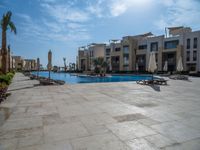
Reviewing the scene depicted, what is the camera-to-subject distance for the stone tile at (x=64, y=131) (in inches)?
134

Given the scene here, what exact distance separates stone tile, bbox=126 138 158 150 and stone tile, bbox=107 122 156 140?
0.57 feet

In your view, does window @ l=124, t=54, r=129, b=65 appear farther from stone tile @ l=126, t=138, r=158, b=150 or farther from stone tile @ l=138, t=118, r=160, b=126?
stone tile @ l=126, t=138, r=158, b=150

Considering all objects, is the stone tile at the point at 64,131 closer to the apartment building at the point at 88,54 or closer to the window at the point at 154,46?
the window at the point at 154,46

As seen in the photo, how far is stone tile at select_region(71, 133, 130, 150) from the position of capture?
9.84ft

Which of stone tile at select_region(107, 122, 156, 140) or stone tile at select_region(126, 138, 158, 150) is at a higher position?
Result: stone tile at select_region(107, 122, 156, 140)

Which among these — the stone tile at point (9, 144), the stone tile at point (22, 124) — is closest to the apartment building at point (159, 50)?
the stone tile at point (22, 124)

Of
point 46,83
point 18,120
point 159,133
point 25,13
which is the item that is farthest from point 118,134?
point 25,13

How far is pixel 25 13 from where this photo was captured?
14.0 metres

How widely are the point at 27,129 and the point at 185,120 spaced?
4190 millimetres

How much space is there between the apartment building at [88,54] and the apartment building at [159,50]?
5133 millimetres

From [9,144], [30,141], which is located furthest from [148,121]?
[9,144]

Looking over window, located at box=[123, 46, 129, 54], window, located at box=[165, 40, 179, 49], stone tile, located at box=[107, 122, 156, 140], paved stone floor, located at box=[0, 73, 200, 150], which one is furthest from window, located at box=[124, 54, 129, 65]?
stone tile, located at box=[107, 122, 156, 140]

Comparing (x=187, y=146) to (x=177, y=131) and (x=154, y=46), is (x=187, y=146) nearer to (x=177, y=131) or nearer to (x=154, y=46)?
(x=177, y=131)

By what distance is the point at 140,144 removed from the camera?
312cm
